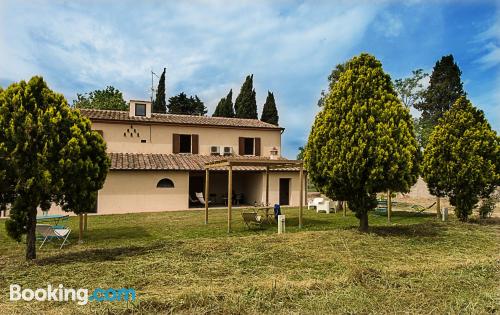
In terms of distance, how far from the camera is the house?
20.3 meters

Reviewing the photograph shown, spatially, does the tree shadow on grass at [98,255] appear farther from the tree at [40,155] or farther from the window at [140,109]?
the window at [140,109]

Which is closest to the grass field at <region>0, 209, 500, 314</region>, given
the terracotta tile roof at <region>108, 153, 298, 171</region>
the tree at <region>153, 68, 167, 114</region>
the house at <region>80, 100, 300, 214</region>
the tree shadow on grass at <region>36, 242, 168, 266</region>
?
the tree shadow on grass at <region>36, 242, 168, 266</region>

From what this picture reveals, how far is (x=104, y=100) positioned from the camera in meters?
46.3

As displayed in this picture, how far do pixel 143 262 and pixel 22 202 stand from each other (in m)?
2.69

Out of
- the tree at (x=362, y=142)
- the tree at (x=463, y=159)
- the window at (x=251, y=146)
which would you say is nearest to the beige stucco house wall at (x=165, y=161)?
the window at (x=251, y=146)

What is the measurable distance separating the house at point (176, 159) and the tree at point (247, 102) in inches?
762

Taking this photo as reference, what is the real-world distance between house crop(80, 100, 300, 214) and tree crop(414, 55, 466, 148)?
25.4 metres

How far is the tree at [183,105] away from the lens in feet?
170

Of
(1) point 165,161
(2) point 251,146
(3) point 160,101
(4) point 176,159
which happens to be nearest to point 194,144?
(4) point 176,159

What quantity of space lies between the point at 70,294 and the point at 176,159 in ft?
57.1

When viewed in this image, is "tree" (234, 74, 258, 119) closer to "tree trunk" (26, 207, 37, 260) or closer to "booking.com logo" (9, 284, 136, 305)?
"tree trunk" (26, 207, 37, 260)

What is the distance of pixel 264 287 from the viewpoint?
559 cm

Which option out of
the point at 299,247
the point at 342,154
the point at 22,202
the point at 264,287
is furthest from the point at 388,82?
the point at 22,202

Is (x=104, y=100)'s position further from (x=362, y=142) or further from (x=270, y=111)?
(x=362, y=142)
